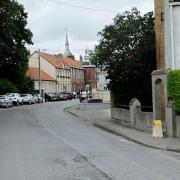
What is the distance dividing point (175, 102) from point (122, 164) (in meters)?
8.80

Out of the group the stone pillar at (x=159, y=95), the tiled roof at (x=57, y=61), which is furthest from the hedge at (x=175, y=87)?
the tiled roof at (x=57, y=61)

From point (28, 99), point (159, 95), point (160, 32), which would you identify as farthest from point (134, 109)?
point (28, 99)

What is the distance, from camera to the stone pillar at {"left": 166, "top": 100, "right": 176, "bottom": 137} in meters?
22.5

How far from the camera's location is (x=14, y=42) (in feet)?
257

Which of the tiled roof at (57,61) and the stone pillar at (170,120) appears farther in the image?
the tiled roof at (57,61)

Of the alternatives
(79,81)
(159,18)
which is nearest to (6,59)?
(159,18)

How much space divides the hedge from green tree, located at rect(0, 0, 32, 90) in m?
47.1

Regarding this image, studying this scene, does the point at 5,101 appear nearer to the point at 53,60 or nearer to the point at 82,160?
the point at 82,160

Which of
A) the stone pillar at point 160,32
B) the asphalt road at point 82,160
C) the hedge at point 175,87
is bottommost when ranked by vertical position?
the asphalt road at point 82,160

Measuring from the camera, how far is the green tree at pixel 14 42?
70625 mm

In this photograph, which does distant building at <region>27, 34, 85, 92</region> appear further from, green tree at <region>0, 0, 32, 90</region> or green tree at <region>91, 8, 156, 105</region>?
green tree at <region>91, 8, 156, 105</region>

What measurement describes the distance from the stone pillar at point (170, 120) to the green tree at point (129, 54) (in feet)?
27.2

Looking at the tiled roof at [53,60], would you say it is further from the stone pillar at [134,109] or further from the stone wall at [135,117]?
the stone pillar at [134,109]

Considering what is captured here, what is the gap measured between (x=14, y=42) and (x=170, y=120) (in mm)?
57913
